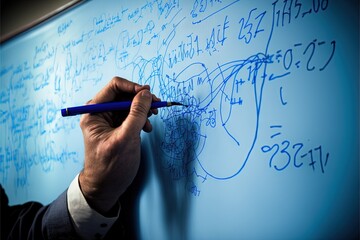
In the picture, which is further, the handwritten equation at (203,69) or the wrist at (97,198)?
the wrist at (97,198)

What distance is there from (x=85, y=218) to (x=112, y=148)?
0.17m

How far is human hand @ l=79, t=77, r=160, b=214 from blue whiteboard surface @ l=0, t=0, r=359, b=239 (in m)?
0.06

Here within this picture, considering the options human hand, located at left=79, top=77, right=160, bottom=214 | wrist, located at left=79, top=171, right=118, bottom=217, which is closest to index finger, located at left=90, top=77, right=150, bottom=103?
human hand, located at left=79, top=77, right=160, bottom=214

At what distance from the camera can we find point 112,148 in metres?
0.49

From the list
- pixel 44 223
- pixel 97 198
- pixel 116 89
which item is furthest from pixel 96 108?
pixel 44 223

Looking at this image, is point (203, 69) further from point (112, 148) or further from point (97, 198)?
point (97, 198)

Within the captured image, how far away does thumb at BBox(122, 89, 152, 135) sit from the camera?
496 mm

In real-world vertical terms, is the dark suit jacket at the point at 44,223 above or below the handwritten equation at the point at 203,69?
below

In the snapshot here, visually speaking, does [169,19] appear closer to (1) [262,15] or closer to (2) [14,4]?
(1) [262,15]

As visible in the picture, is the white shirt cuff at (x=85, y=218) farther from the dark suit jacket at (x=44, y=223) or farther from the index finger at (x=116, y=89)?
the index finger at (x=116, y=89)

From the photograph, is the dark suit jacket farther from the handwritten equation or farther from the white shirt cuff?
the handwritten equation

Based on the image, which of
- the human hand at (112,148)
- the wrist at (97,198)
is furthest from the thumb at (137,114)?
the wrist at (97,198)

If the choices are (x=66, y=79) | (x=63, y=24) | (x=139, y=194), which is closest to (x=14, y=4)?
(x=63, y=24)

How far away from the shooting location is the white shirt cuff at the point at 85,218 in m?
0.54
